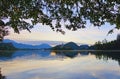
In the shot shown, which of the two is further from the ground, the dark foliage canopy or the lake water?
the dark foliage canopy

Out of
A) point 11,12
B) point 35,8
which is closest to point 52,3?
point 35,8

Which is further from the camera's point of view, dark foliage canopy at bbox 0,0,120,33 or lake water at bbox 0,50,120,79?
lake water at bbox 0,50,120,79

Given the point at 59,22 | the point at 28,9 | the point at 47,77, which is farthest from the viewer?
the point at 47,77

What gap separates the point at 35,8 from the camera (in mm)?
10320

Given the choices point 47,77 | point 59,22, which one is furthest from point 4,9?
point 47,77

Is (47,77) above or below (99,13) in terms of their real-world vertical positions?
below

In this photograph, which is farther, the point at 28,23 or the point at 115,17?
the point at 28,23

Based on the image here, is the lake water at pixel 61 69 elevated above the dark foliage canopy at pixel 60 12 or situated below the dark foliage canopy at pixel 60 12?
below

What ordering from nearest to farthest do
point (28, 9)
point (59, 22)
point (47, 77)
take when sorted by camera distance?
point (28, 9), point (59, 22), point (47, 77)

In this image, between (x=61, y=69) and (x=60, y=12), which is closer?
(x=60, y=12)

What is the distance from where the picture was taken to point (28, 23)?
11172mm

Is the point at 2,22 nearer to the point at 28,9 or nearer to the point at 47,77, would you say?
the point at 28,9

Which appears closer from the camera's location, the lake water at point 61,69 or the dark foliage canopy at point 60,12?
the dark foliage canopy at point 60,12

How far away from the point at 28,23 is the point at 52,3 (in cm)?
121
